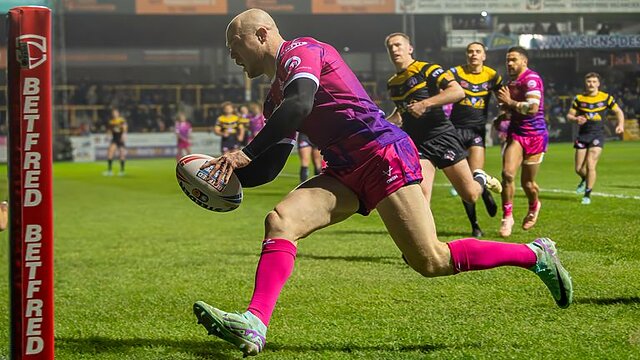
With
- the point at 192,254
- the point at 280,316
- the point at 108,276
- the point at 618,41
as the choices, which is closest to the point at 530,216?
the point at 192,254

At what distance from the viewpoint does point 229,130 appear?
89.4 ft

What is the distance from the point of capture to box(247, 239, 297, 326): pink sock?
4.67 m

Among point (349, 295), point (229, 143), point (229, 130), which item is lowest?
point (349, 295)

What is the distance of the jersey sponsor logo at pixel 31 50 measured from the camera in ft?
10.7

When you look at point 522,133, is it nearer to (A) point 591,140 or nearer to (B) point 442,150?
(B) point 442,150

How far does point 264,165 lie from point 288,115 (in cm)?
77

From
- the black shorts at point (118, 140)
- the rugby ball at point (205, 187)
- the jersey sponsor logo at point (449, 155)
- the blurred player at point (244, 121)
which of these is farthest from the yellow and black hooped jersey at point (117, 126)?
the rugby ball at point (205, 187)

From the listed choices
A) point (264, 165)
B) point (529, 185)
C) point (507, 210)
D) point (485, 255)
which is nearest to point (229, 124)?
point (529, 185)

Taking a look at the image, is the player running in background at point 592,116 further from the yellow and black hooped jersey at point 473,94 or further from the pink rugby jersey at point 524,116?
the pink rugby jersey at point 524,116

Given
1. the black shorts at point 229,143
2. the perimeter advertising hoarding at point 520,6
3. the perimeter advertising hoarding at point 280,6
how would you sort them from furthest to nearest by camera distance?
the perimeter advertising hoarding at point 520,6, the perimeter advertising hoarding at point 280,6, the black shorts at point 229,143

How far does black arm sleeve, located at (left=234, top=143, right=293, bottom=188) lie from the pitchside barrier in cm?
198

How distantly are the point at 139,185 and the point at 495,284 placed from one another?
65.0ft

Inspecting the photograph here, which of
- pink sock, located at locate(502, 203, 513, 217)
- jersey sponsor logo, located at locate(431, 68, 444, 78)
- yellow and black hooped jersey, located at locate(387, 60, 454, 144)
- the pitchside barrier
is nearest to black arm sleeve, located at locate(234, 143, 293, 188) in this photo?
the pitchside barrier

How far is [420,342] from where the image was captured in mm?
5477
